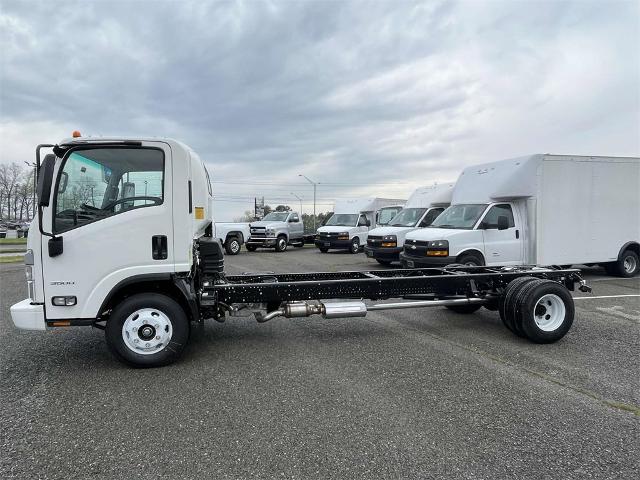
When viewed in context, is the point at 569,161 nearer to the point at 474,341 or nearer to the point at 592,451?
the point at 474,341

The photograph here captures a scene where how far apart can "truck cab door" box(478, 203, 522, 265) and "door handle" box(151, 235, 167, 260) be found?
7460 mm

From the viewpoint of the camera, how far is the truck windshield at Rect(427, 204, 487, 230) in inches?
391

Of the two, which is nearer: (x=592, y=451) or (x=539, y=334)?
(x=592, y=451)

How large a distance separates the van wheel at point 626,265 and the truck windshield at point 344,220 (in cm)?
1122

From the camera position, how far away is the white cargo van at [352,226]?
782 inches

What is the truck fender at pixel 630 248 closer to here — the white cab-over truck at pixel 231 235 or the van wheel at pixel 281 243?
the van wheel at pixel 281 243

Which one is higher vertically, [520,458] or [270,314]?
[270,314]

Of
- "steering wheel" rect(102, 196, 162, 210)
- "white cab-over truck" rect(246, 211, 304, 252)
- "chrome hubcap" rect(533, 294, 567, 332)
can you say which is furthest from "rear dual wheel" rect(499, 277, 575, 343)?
"white cab-over truck" rect(246, 211, 304, 252)

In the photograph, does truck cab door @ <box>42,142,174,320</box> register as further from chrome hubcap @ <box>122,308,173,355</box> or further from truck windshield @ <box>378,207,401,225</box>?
truck windshield @ <box>378,207,401,225</box>

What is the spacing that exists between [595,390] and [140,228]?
501cm

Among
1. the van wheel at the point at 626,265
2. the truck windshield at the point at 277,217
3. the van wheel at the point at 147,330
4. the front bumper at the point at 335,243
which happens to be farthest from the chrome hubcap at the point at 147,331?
the truck windshield at the point at 277,217

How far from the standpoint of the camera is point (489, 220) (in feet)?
32.1

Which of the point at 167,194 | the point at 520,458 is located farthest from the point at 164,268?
the point at 520,458

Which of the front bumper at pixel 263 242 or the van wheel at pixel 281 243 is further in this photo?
the van wheel at pixel 281 243
